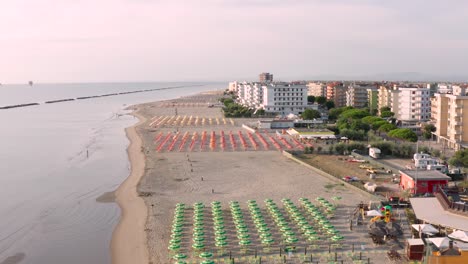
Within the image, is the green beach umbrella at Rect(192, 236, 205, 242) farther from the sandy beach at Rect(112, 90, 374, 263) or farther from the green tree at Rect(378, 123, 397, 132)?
the green tree at Rect(378, 123, 397, 132)

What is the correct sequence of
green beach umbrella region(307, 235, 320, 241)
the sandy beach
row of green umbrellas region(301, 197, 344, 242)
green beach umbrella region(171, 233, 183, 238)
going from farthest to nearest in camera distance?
the sandy beach → green beach umbrella region(171, 233, 183, 238) → row of green umbrellas region(301, 197, 344, 242) → green beach umbrella region(307, 235, 320, 241)

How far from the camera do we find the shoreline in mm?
19797

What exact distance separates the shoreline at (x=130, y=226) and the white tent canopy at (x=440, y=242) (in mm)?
12187

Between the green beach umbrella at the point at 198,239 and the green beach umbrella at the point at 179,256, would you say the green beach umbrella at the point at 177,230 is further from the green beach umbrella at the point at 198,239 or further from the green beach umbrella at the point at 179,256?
the green beach umbrella at the point at 179,256

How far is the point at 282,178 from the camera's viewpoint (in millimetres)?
33219

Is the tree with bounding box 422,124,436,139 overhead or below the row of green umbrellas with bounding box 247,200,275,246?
overhead

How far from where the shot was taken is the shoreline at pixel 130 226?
1980 cm

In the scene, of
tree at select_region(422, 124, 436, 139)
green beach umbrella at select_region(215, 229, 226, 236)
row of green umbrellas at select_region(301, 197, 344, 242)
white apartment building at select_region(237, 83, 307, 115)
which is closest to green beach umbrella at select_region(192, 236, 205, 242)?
green beach umbrella at select_region(215, 229, 226, 236)

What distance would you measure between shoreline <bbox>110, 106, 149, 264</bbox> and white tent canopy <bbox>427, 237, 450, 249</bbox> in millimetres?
12187

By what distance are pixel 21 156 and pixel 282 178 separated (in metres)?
30.4

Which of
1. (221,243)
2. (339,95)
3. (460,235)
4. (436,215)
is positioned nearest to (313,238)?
(221,243)

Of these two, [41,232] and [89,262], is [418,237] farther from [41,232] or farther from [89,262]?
[41,232]

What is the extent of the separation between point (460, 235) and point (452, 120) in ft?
112

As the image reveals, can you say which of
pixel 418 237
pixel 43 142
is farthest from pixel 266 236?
pixel 43 142
